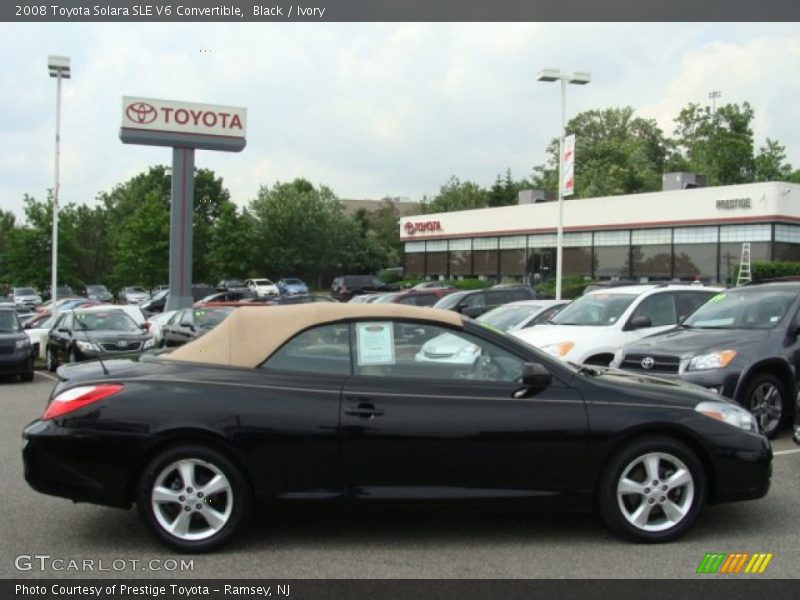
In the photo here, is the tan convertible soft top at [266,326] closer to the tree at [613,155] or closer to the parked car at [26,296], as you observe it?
the parked car at [26,296]

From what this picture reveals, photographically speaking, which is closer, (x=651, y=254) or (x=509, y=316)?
(x=509, y=316)

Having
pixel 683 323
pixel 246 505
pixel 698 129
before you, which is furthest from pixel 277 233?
pixel 246 505

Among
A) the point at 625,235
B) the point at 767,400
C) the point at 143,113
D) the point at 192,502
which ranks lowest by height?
the point at 192,502

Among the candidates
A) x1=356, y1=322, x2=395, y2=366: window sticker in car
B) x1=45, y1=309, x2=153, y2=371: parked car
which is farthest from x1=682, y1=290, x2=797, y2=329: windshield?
x1=45, y1=309, x2=153, y2=371: parked car

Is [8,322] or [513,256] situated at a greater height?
[513,256]

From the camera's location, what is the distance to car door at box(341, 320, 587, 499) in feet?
16.3

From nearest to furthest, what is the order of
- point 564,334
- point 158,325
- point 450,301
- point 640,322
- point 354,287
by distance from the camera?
1. point 640,322
2. point 564,334
3. point 450,301
4. point 158,325
5. point 354,287

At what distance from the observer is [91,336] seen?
Result: 1652 cm

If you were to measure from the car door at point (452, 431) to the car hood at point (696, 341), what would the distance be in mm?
3702

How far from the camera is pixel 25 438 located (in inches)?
203

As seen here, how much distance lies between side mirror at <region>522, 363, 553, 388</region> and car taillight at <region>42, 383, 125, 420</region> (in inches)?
97.9

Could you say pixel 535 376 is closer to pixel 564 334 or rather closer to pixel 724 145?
pixel 564 334

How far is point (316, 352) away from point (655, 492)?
2302 millimetres

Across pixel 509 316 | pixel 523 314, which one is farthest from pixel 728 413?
pixel 509 316
